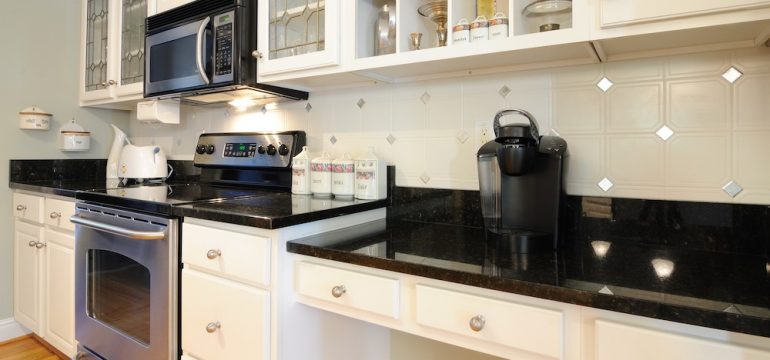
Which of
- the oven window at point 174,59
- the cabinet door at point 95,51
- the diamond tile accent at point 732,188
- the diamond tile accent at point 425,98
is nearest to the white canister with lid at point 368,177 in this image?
the diamond tile accent at point 425,98

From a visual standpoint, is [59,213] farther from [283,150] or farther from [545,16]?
[545,16]

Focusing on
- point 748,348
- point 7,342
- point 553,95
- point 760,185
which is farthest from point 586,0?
point 7,342

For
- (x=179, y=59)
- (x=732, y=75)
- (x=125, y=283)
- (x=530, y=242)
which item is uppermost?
(x=179, y=59)

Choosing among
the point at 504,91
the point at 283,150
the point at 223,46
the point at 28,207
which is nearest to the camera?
the point at 504,91

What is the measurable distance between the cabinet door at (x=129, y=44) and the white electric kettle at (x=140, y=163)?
29 centimetres

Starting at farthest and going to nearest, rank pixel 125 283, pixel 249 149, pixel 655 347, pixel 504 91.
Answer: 1. pixel 249 149
2. pixel 125 283
3. pixel 504 91
4. pixel 655 347

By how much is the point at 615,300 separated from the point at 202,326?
1.12 meters

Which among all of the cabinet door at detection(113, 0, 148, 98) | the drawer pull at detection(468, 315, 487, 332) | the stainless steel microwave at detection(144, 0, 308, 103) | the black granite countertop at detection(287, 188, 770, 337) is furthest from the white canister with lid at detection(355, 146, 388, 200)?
the cabinet door at detection(113, 0, 148, 98)

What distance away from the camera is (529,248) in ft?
3.41

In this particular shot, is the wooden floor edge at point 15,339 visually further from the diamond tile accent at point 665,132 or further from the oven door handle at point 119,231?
the diamond tile accent at point 665,132

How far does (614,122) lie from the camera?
1190mm

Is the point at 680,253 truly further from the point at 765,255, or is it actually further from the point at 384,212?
the point at 384,212

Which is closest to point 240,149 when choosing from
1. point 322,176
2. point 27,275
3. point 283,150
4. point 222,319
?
point 283,150

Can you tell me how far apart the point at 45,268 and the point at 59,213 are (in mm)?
335
